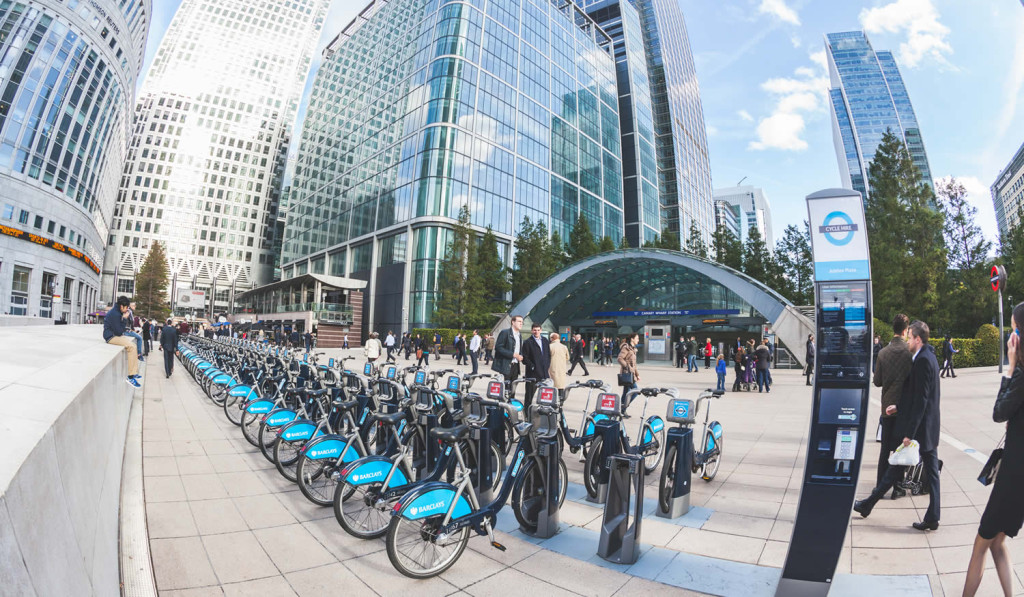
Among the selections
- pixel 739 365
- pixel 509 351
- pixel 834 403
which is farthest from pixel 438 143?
pixel 834 403

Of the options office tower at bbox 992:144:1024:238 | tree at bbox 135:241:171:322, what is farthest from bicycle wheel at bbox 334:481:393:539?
office tower at bbox 992:144:1024:238

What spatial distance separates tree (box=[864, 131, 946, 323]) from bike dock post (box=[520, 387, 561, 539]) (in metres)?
30.0

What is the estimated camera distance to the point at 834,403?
10.1ft

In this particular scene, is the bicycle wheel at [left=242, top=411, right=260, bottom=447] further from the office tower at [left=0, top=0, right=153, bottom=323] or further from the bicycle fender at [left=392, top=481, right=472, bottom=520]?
the office tower at [left=0, top=0, right=153, bottom=323]

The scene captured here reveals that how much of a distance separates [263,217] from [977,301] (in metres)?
104

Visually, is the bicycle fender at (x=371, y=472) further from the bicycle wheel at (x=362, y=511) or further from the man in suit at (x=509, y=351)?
the man in suit at (x=509, y=351)

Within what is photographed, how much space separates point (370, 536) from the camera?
404 cm

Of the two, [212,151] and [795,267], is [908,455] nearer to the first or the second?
[795,267]

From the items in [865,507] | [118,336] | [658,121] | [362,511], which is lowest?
[362,511]

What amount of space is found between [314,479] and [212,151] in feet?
354

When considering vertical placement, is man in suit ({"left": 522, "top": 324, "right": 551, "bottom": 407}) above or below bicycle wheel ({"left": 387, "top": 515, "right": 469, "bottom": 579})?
above

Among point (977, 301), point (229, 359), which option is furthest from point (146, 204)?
point (977, 301)

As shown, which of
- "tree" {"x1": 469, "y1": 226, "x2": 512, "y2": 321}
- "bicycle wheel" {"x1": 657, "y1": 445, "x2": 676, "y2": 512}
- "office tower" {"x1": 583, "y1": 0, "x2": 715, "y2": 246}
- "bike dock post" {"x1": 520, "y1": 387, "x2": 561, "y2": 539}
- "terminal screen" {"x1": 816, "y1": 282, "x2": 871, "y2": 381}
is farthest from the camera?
"office tower" {"x1": 583, "y1": 0, "x2": 715, "y2": 246}

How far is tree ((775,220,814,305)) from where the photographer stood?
3953 centimetres
